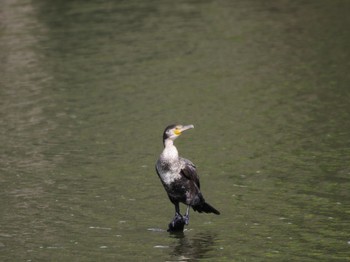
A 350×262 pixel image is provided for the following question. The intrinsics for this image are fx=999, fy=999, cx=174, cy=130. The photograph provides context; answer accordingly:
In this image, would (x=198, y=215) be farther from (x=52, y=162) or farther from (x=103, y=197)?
(x=52, y=162)

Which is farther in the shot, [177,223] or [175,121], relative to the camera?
[175,121]

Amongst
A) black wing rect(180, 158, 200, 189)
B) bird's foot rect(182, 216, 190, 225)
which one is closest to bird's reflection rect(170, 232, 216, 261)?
bird's foot rect(182, 216, 190, 225)

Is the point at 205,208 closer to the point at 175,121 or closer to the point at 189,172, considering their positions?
the point at 189,172

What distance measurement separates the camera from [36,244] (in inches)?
634

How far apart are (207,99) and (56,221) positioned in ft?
34.9

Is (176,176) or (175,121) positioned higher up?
(176,176)

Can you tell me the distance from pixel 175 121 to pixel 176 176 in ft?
28.7

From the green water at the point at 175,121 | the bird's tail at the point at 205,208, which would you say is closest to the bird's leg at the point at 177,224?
the green water at the point at 175,121

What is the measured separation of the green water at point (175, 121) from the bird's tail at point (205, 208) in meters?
0.24

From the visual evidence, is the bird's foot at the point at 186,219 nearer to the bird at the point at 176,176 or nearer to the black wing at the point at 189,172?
the bird at the point at 176,176

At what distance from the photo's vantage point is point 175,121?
2494 cm

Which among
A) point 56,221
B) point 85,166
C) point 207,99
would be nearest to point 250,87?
point 207,99

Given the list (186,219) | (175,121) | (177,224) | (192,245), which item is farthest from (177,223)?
(175,121)

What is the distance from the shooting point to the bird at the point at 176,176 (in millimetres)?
16219
